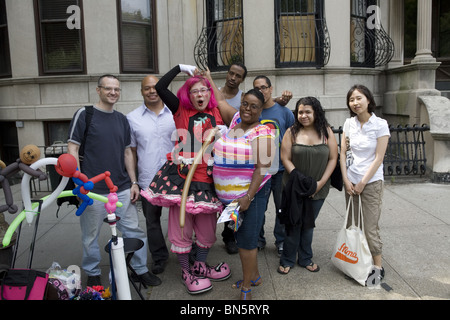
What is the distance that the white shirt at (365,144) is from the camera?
359 cm

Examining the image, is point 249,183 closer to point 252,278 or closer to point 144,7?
point 252,278

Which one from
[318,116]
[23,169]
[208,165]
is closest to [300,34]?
[318,116]

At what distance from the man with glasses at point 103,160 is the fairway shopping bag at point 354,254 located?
1782 mm

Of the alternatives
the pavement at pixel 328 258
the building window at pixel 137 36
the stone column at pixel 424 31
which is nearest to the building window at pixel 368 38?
the stone column at pixel 424 31

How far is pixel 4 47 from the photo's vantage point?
923 cm

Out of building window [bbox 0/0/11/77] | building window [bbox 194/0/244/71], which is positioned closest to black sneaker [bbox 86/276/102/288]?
building window [bbox 194/0/244/71]

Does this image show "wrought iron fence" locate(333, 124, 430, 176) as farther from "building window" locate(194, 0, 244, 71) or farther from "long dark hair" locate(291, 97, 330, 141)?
"long dark hair" locate(291, 97, 330, 141)

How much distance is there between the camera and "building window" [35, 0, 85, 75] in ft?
28.3

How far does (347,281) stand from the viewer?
3.67 metres

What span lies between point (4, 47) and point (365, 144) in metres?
9.05

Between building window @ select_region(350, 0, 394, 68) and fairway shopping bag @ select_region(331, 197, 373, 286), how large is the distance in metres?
6.52

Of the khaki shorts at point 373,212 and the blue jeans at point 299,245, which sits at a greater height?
the khaki shorts at point 373,212
